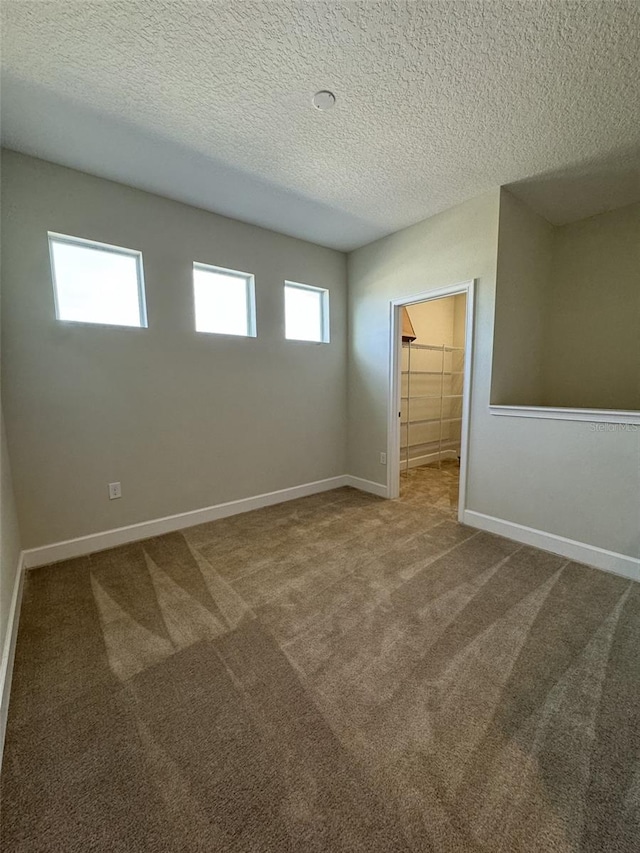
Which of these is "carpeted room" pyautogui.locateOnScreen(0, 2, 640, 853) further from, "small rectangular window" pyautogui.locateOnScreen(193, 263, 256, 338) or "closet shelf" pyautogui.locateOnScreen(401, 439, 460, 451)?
"closet shelf" pyautogui.locateOnScreen(401, 439, 460, 451)

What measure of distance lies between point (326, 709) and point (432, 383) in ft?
14.5

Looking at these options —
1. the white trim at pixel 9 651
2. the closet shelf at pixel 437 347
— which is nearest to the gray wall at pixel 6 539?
the white trim at pixel 9 651

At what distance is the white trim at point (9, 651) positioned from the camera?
1160 millimetres

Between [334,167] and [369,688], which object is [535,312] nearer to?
[334,167]

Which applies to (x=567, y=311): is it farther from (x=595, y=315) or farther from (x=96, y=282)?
(x=96, y=282)

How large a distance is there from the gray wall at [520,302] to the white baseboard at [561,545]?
101cm

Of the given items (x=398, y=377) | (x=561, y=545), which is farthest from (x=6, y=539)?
(x=561, y=545)

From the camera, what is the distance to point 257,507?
10.6ft

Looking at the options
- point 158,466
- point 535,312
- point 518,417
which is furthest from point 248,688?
point 535,312

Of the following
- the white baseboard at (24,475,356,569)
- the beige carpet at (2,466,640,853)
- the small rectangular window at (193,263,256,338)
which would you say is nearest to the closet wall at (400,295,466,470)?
the white baseboard at (24,475,356,569)

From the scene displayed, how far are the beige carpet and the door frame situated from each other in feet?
3.24

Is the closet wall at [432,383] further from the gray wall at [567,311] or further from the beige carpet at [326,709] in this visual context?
the beige carpet at [326,709]

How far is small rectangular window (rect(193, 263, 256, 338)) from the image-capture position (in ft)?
9.25

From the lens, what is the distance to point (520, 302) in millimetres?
2795
